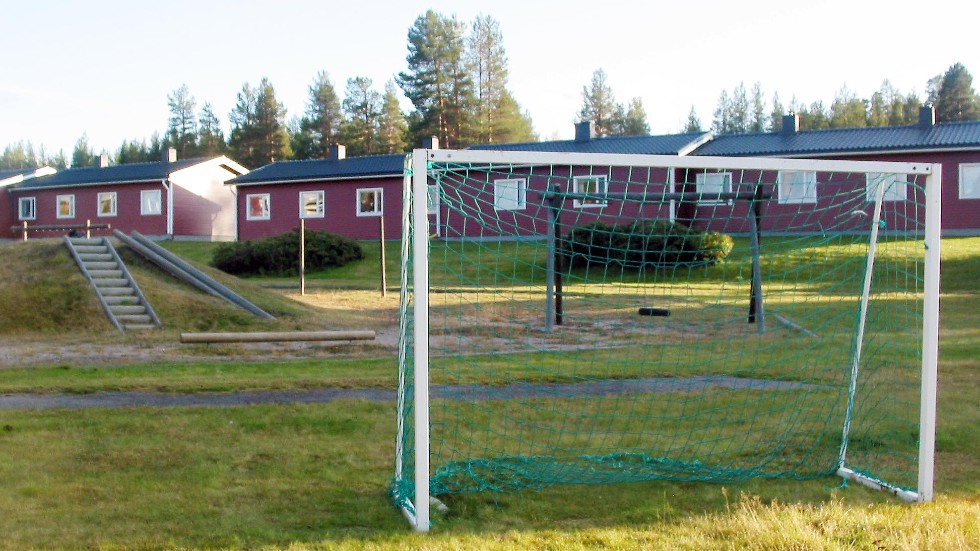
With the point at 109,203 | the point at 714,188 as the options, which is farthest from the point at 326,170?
the point at 714,188

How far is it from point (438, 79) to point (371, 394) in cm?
5393

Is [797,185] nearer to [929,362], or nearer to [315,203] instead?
[929,362]

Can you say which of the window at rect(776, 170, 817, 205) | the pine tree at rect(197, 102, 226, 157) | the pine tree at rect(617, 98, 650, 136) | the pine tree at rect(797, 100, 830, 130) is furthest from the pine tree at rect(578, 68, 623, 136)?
the window at rect(776, 170, 817, 205)

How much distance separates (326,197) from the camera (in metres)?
37.3

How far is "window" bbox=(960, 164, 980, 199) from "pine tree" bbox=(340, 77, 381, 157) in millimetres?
44957

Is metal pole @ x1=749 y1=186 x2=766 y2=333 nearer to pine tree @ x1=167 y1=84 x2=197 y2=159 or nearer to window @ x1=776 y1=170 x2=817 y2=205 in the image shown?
window @ x1=776 y1=170 x2=817 y2=205

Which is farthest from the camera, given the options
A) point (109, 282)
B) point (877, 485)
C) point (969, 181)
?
point (969, 181)

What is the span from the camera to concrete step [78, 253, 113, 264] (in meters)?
17.5

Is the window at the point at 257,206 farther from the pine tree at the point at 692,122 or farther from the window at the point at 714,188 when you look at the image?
the pine tree at the point at 692,122

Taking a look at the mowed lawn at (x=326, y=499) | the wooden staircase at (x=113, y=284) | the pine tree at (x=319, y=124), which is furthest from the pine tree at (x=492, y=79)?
the mowed lawn at (x=326, y=499)

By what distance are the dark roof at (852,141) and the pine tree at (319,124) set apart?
42.7 metres

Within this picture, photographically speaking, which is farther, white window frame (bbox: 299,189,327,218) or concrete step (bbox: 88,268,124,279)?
white window frame (bbox: 299,189,327,218)

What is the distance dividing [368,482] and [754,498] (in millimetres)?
2395

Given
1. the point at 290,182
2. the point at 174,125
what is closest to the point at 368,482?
the point at 290,182
